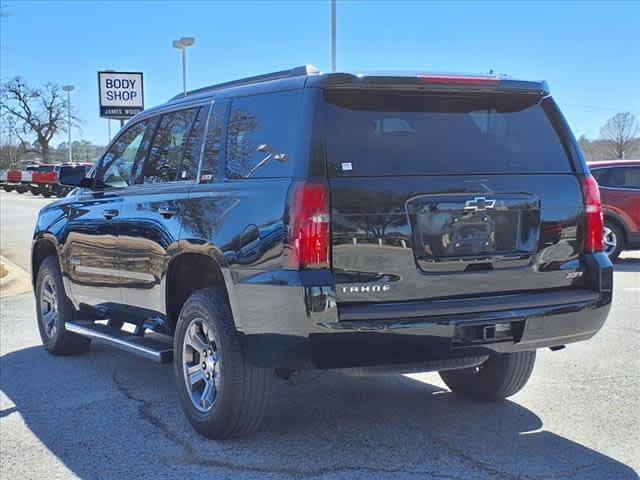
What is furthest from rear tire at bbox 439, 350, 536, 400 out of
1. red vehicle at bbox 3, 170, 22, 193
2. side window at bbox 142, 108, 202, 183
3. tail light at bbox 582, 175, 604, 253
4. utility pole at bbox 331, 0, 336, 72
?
red vehicle at bbox 3, 170, 22, 193

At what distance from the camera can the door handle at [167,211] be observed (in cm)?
468

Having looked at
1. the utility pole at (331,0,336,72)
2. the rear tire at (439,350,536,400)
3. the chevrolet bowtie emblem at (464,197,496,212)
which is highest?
the utility pole at (331,0,336,72)

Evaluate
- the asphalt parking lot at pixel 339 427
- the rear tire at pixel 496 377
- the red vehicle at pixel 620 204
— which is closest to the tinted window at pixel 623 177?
the red vehicle at pixel 620 204

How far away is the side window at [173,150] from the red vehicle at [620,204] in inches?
353

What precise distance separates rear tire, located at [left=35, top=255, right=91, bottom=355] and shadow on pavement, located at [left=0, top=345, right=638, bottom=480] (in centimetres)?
63

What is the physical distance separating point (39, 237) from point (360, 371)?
4.15 meters

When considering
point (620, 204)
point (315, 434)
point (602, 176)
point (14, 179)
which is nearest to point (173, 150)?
point (315, 434)

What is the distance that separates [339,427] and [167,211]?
170 centimetres

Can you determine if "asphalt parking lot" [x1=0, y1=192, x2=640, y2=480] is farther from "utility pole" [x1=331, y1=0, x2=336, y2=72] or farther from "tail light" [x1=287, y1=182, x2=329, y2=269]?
"utility pole" [x1=331, y1=0, x2=336, y2=72]

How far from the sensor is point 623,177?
1262cm

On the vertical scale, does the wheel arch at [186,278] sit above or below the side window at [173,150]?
below

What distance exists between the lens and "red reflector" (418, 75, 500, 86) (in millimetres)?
4000

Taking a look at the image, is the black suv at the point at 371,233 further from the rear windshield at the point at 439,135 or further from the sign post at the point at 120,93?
the sign post at the point at 120,93

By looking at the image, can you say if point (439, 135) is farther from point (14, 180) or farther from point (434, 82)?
point (14, 180)
